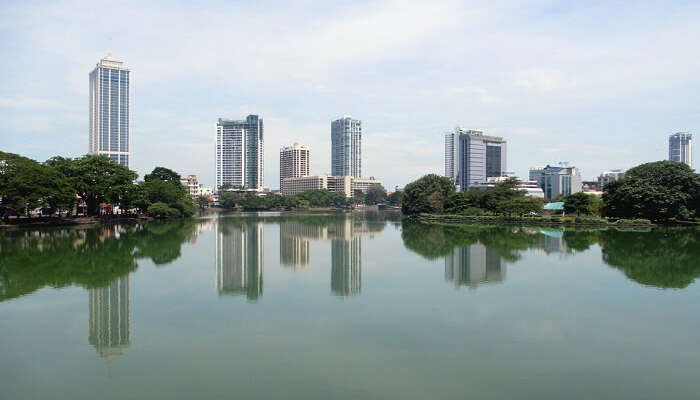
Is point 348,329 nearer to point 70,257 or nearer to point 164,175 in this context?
point 70,257

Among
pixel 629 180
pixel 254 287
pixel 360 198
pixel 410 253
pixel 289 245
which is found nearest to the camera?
pixel 254 287

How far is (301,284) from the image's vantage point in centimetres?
1177

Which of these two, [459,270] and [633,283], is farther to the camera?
[459,270]

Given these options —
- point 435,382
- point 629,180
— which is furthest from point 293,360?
point 629,180

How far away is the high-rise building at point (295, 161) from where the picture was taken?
133250 millimetres

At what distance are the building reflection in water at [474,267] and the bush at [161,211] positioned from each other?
1225 inches

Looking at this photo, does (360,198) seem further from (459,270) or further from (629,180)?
(459,270)

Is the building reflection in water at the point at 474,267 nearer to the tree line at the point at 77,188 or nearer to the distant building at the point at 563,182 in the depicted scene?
the tree line at the point at 77,188

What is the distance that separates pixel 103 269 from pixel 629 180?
3449cm

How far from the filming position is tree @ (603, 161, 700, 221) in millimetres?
31336

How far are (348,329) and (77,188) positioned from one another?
109ft

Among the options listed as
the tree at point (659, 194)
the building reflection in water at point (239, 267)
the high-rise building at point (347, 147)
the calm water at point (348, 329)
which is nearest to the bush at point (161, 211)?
the building reflection in water at point (239, 267)

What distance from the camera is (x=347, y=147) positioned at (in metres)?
134

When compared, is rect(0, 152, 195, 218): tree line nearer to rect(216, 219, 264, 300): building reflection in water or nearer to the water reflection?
rect(216, 219, 264, 300): building reflection in water
